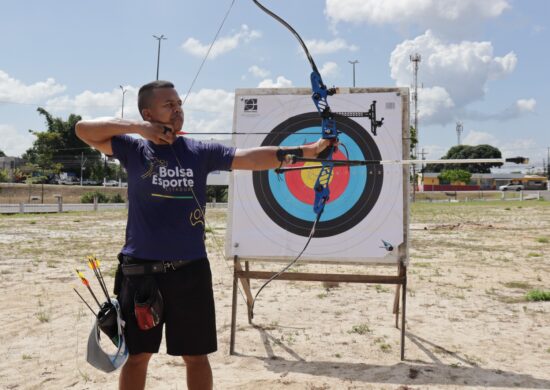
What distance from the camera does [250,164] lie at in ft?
7.98

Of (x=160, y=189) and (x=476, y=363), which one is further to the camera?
(x=476, y=363)

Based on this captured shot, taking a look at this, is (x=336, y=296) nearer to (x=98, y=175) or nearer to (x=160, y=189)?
(x=160, y=189)

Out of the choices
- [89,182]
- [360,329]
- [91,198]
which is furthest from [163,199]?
[89,182]

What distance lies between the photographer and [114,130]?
222 centimetres

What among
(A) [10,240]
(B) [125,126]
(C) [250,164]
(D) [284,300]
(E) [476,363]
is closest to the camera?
(B) [125,126]

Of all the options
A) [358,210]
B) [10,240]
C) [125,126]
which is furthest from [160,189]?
[10,240]

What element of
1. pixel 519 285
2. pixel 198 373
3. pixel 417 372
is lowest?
pixel 417 372

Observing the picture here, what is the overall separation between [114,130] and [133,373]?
3.50 ft

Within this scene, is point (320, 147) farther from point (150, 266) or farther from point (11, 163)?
point (11, 163)

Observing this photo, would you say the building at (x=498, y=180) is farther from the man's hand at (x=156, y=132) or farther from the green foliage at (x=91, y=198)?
the man's hand at (x=156, y=132)

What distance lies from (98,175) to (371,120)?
53484 millimetres

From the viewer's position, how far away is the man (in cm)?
221

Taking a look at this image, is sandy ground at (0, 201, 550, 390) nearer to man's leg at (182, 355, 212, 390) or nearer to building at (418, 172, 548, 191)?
man's leg at (182, 355, 212, 390)

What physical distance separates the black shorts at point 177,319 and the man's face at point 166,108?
66 cm
